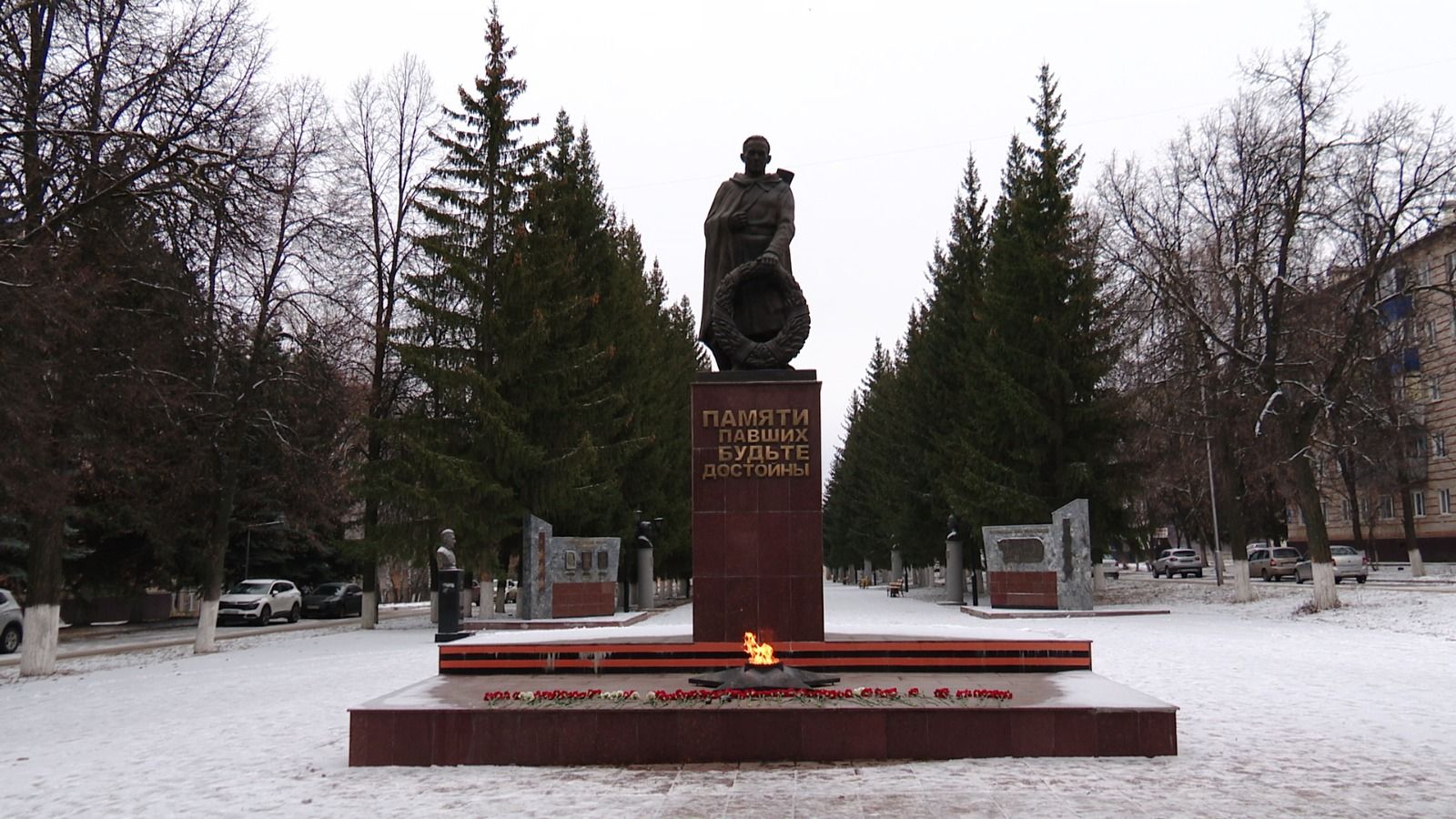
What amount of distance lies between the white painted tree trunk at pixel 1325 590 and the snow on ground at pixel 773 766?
7546 millimetres

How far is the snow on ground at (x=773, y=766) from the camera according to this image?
6.40 m

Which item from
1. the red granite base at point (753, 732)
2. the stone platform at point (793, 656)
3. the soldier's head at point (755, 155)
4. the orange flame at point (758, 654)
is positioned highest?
the soldier's head at point (755, 155)

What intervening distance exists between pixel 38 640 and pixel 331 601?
59.5ft

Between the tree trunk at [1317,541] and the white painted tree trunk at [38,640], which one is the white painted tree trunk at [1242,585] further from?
the white painted tree trunk at [38,640]

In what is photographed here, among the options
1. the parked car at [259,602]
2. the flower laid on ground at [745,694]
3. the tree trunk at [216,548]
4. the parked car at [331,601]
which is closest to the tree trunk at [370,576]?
the tree trunk at [216,548]

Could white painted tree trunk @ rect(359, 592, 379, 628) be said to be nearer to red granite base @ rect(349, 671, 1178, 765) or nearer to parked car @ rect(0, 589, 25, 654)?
parked car @ rect(0, 589, 25, 654)

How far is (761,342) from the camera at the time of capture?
11.6m

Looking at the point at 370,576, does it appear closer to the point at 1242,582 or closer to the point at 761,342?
the point at 761,342

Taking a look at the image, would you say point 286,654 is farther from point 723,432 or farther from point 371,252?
point 723,432

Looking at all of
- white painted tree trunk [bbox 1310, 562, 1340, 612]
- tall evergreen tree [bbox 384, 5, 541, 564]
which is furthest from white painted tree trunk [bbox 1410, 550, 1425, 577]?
tall evergreen tree [bbox 384, 5, 541, 564]

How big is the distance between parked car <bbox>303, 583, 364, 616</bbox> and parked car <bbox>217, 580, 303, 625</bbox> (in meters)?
0.87

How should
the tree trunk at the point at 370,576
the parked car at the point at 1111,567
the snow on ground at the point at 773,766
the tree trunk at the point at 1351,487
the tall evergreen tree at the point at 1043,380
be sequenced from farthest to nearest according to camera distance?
the parked car at the point at 1111,567 → the tree trunk at the point at 1351,487 → the tall evergreen tree at the point at 1043,380 → the tree trunk at the point at 370,576 → the snow on ground at the point at 773,766

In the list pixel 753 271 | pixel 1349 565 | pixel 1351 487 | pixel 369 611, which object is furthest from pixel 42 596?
pixel 1351 487

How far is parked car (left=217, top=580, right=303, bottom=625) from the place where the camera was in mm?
29625
